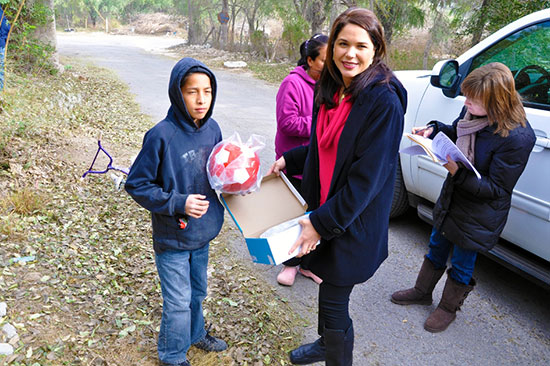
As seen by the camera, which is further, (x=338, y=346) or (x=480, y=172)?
(x=480, y=172)

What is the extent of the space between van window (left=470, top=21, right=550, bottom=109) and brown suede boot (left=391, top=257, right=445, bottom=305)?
144 centimetres

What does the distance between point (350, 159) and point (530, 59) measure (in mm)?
2309

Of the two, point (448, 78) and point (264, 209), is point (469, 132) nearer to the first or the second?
point (448, 78)

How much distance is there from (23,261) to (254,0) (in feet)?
91.6

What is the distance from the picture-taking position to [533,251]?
3.01 m

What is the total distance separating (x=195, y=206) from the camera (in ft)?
6.55

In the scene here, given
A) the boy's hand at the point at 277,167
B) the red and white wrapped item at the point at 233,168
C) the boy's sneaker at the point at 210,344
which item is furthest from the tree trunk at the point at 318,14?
the boy's sneaker at the point at 210,344

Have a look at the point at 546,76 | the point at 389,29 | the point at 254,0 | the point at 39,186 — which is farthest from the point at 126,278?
the point at 254,0

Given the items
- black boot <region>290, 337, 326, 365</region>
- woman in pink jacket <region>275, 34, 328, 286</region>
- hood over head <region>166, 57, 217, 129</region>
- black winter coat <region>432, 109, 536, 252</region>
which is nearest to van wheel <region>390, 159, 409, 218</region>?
black winter coat <region>432, 109, 536, 252</region>

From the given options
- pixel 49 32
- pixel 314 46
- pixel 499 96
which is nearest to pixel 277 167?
pixel 314 46

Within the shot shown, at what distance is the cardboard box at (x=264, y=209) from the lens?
1.93 meters

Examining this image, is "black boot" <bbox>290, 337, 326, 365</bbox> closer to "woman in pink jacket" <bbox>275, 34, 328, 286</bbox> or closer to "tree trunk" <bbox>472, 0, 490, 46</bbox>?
"woman in pink jacket" <bbox>275, 34, 328, 286</bbox>

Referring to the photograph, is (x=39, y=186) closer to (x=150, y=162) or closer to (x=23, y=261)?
(x=23, y=261)

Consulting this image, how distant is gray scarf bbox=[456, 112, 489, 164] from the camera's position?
268 centimetres
